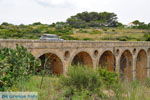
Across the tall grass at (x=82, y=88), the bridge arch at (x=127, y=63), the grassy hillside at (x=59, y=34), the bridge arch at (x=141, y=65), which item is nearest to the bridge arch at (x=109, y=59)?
the bridge arch at (x=127, y=63)

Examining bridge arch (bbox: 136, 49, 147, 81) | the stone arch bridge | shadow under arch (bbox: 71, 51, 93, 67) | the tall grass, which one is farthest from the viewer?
bridge arch (bbox: 136, 49, 147, 81)

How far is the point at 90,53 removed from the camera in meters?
21.0

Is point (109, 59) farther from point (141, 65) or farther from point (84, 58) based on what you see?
point (141, 65)

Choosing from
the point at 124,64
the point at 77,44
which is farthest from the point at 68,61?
the point at 124,64

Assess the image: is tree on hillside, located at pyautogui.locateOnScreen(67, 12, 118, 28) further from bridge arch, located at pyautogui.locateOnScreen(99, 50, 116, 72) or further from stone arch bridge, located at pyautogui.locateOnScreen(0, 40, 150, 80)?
bridge arch, located at pyautogui.locateOnScreen(99, 50, 116, 72)

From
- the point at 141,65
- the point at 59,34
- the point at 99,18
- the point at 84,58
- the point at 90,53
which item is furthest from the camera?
the point at 99,18

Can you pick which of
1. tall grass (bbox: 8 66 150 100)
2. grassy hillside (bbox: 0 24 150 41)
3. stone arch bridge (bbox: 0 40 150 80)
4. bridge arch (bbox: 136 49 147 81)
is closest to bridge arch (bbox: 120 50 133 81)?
stone arch bridge (bbox: 0 40 150 80)

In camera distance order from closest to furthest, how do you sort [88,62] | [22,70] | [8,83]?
[8,83] → [22,70] → [88,62]

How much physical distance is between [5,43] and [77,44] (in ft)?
22.5

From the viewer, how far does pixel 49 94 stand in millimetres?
4359

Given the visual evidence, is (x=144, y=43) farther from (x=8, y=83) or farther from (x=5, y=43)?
(x=8, y=83)

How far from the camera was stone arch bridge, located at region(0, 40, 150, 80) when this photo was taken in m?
16.1

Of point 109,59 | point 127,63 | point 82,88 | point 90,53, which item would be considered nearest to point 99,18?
point 127,63

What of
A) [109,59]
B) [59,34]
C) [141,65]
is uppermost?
[59,34]
